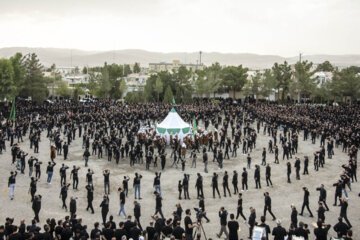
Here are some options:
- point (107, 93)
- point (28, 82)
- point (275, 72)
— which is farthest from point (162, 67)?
point (28, 82)

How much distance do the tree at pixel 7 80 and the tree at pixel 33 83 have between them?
6.41m

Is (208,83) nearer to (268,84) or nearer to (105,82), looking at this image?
(268,84)

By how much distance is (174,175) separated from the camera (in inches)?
717

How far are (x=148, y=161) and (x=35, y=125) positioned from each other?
12.3 m

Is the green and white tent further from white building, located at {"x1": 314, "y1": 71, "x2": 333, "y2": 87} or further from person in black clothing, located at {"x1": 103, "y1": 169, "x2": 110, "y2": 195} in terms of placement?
white building, located at {"x1": 314, "y1": 71, "x2": 333, "y2": 87}

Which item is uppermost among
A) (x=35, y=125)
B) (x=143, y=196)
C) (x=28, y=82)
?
(x=28, y=82)

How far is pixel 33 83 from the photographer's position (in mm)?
48219

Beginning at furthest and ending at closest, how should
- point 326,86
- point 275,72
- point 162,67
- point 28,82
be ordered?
point 162,67 < point 275,72 < point 326,86 < point 28,82

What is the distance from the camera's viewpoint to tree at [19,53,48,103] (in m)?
47.3

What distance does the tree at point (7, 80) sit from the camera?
130 feet

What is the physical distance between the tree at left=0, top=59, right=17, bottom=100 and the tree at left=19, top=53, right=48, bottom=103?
6414 millimetres

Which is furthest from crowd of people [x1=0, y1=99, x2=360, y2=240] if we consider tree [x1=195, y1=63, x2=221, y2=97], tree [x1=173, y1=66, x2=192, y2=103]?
tree [x1=173, y1=66, x2=192, y2=103]

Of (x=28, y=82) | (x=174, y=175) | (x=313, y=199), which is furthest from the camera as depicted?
(x=28, y=82)

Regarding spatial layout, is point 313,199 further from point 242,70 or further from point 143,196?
point 242,70
